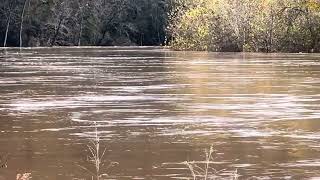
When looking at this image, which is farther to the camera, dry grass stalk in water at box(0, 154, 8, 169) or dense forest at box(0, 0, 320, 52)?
dense forest at box(0, 0, 320, 52)

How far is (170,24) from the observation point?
7506cm

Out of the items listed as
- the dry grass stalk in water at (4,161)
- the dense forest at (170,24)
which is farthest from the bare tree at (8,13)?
the dry grass stalk in water at (4,161)

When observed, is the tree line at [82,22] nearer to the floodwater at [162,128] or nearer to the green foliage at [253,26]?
the green foliage at [253,26]

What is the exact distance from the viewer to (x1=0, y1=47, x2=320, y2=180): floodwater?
9.71 metres

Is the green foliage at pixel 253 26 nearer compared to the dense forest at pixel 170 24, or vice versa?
the green foliage at pixel 253 26

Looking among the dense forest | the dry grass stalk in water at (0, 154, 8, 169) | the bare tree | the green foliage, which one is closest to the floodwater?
the dry grass stalk in water at (0, 154, 8, 169)

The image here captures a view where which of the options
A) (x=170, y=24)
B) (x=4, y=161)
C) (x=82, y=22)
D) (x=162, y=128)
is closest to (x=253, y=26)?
(x=170, y=24)

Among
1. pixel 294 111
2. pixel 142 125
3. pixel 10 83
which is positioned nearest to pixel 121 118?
pixel 142 125

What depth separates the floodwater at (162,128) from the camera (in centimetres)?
971

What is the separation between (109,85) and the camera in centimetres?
2391

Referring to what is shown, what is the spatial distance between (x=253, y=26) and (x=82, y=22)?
4648 centimetres

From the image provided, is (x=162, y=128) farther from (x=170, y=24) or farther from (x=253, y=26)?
(x=170, y=24)

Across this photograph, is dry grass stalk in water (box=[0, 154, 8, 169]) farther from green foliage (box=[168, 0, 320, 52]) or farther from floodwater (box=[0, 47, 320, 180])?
green foliage (box=[168, 0, 320, 52])

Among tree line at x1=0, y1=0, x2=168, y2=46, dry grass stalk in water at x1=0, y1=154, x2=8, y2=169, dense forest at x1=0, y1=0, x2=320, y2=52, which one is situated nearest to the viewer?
dry grass stalk in water at x1=0, y1=154, x2=8, y2=169
